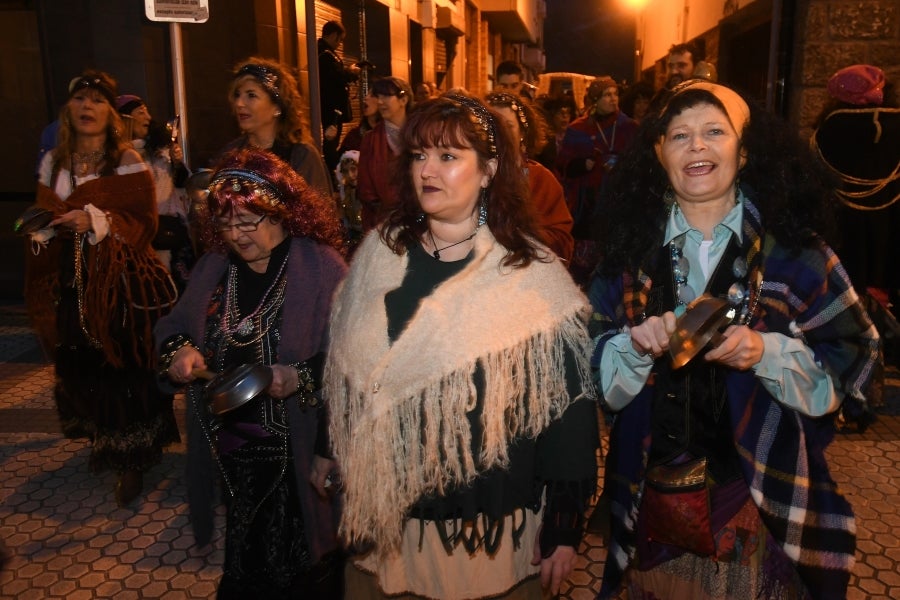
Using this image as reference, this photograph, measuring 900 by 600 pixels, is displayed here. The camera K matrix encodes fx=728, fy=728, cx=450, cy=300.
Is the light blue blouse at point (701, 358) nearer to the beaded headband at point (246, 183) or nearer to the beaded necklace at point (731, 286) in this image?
the beaded necklace at point (731, 286)

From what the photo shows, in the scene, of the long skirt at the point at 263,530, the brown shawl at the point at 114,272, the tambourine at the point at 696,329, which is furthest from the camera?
the brown shawl at the point at 114,272

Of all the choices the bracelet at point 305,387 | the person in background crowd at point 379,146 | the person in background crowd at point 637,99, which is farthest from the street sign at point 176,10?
the person in background crowd at point 637,99

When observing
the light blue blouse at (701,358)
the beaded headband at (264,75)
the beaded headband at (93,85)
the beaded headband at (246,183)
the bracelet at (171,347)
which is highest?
the beaded headband at (264,75)

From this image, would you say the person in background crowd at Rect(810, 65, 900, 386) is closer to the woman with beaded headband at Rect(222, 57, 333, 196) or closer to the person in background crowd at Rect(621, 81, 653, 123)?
the person in background crowd at Rect(621, 81, 653, 123)

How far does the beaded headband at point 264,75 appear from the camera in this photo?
415 centimetres

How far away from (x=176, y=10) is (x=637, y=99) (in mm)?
4519

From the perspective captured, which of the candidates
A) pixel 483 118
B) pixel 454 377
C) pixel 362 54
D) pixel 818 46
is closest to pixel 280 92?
pixel 483 118

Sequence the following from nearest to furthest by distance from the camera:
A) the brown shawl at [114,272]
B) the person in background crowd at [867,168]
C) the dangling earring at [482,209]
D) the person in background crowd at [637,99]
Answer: the dangling earring at [482,209] < the brown shawl at [114,272] < the person in background crowd at [867,168] < the person in background crowd at [637,99]

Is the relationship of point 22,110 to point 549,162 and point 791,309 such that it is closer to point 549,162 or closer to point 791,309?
point 549,162

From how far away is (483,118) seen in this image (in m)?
2.03

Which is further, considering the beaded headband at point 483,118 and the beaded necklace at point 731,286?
the beaded headband at point 483,118

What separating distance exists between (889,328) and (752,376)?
359cm

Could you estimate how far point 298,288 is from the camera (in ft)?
8.15

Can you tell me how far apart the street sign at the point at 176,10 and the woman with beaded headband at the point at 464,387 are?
3.21 m
